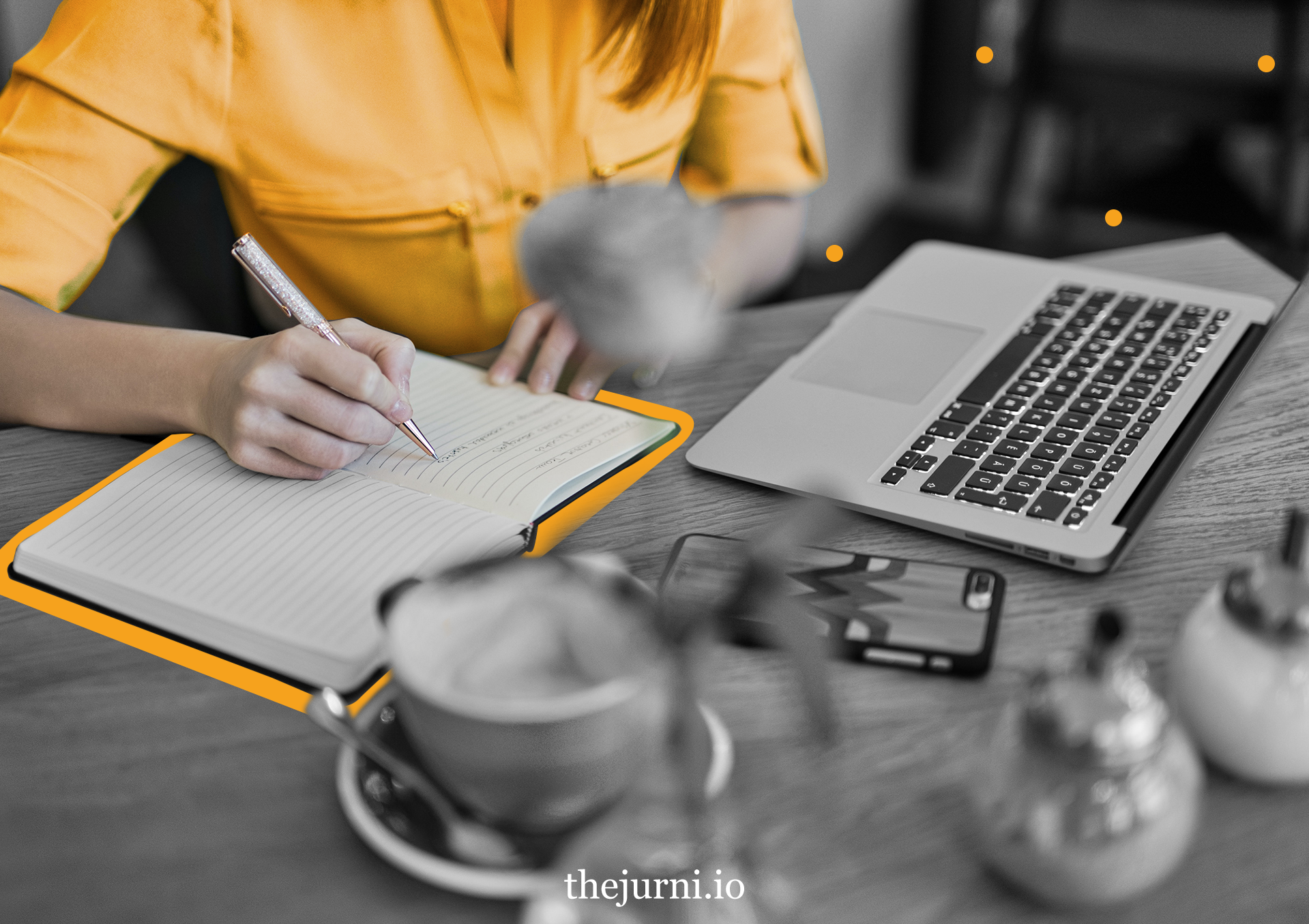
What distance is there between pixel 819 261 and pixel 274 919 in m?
2.11

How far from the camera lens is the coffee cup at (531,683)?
1.11 feet

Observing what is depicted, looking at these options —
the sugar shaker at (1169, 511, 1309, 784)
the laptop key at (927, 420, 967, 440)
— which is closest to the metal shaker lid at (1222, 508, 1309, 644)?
the sugar shaker at (1169, 511, 1309, 784)

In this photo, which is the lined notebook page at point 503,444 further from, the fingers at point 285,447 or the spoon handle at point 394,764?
the spoon handle at point 394,764


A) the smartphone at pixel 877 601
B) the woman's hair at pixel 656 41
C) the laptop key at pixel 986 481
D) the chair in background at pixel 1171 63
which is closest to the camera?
the smartphone at pixel 877 601

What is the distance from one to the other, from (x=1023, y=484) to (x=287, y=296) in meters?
0.43

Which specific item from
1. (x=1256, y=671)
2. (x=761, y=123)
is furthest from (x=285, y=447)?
(x=761, y=123)

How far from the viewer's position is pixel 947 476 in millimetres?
585

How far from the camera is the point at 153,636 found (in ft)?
1.67

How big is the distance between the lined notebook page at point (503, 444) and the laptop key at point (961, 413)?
171mm

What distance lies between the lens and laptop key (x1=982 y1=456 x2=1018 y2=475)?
583 millimetres

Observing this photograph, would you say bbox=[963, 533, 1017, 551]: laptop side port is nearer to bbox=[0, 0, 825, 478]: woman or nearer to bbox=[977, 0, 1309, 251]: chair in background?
bbox=[0, 0, 825, 478]: woman

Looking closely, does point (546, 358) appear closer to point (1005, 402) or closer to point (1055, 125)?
point (1005, 402)

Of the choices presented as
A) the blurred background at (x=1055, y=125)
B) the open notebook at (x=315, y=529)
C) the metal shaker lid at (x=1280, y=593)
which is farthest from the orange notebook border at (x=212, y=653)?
the blurred background at (x=1055, y=125)

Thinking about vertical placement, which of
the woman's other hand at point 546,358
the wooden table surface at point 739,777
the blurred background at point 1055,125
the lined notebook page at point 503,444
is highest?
the woman's other hand at point 546,358
